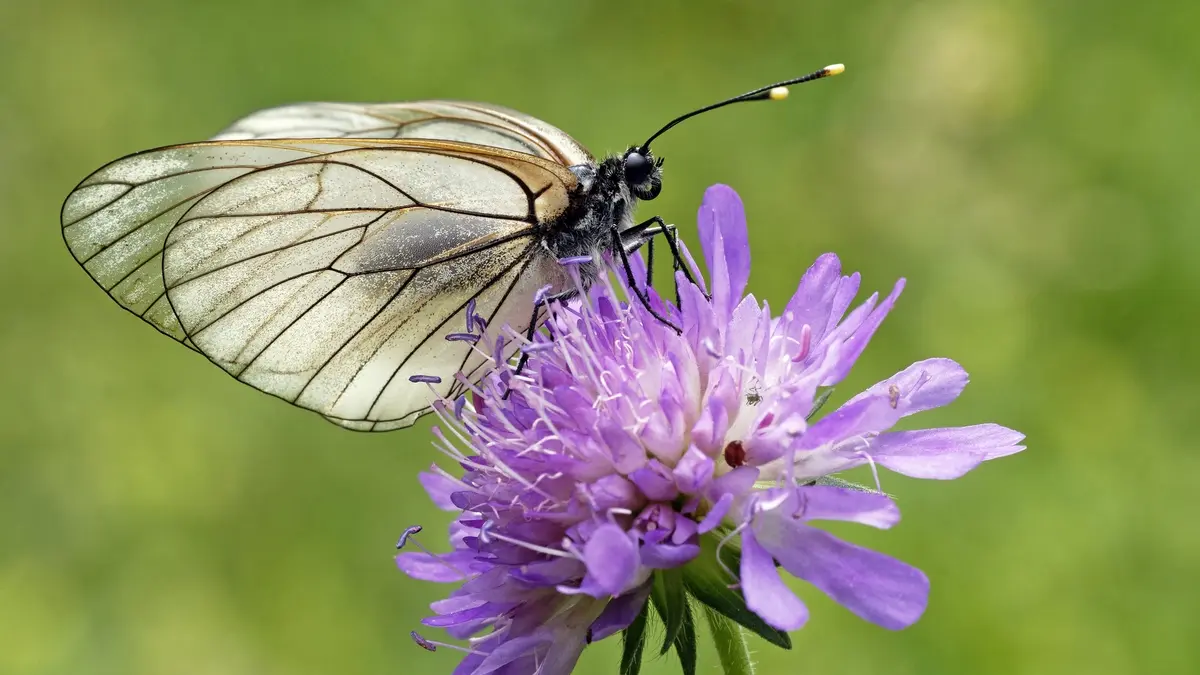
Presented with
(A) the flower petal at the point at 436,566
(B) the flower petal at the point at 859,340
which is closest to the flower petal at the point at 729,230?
(B) the flower petal at the point at 859,340

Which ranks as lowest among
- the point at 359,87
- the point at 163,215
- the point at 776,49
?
the point at 163,215

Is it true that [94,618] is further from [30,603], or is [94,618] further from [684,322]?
[684,322]

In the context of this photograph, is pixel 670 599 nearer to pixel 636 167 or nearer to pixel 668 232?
pixel 668 232

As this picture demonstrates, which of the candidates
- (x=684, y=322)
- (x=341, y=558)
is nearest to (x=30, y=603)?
(x=341, y=558)

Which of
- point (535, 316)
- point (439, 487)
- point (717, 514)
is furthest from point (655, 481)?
point (439, 487)

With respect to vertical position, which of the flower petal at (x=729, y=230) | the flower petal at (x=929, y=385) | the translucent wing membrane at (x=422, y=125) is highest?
the translucent wing membrane at (x=422, y=125)

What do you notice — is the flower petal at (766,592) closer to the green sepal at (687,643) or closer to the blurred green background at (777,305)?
the green sepal at (687,643)

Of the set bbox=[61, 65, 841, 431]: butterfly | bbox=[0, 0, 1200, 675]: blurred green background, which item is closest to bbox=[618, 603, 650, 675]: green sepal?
bbox=[61, 65, 841, 431]: butterfly

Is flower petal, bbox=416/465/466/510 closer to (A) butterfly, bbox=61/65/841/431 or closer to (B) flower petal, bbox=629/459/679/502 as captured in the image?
(A) butterfly, bbox=61/65/841/431
